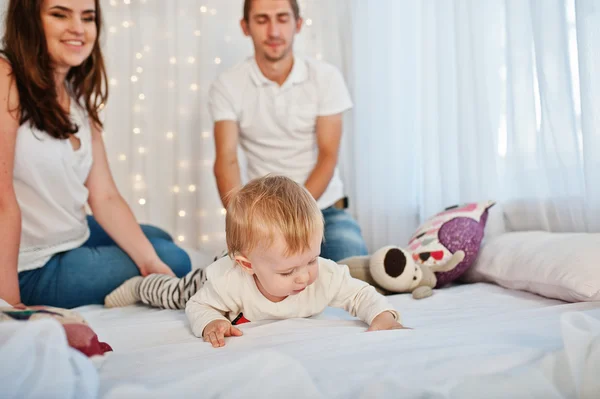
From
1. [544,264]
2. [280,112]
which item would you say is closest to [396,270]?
[544,264]

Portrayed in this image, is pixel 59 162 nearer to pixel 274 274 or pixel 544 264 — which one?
pixel 274 274

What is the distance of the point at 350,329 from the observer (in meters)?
1.20

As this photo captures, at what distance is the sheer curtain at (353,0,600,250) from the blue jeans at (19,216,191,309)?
4.03ft

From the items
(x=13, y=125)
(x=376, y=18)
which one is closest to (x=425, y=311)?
(x=13, y=125)

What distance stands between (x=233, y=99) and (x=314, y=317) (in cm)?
128

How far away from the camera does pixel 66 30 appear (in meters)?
1.80

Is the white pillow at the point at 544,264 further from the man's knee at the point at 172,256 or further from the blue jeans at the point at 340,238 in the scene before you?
the man's knee at the point at 172,256

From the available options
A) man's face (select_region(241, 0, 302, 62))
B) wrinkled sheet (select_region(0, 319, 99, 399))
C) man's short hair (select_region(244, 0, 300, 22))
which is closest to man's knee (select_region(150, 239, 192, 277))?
man's face (select_region(241, 0, 302, 62))

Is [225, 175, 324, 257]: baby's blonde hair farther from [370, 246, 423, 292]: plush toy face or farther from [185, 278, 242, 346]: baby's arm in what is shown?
[370, 246, 423, 292]: plush toy face

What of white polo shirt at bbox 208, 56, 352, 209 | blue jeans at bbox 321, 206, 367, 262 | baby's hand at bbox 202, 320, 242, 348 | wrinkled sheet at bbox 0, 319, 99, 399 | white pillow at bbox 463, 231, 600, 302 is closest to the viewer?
wrinkled sheet at bbox 0, 319, 99, 399

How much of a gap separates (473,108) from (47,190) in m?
1.46

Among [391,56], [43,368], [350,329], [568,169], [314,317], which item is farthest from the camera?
[391,56]

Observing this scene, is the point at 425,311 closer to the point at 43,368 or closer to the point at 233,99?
the point at 43,368

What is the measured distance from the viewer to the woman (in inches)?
68.2
